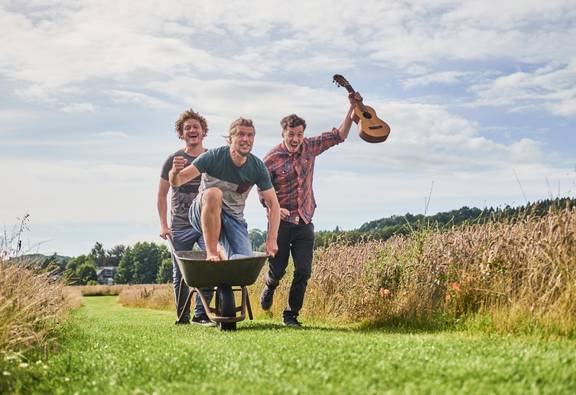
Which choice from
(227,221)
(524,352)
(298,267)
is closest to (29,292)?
(227,221)

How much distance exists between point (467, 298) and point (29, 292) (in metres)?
4.59

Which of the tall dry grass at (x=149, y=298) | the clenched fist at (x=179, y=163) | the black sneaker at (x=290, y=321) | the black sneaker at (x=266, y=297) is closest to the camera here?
the clenched fist at (x=179, y=163)

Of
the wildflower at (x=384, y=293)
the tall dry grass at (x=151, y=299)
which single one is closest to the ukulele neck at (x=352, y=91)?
the wildflower at (x=384, y=293)

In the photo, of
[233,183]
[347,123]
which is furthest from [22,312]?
[347,123]

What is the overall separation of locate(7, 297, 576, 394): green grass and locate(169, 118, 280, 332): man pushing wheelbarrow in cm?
137

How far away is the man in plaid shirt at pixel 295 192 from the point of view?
24.0 feet

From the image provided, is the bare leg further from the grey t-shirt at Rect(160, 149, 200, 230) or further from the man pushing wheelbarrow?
the grey t-shirt at Rect(160, 149, 200, 230)

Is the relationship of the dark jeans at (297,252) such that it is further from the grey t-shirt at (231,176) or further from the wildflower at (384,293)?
the wildflower at (384,293)

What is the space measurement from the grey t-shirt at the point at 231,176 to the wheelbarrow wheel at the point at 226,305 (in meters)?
0.74

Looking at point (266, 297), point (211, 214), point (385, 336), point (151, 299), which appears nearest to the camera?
point (385, 336)

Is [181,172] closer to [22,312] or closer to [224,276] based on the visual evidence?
[224,276]

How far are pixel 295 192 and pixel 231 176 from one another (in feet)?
2.94

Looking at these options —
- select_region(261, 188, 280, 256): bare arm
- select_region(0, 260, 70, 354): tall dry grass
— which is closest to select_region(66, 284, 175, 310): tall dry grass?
select_region(0, 260, 70, 354): tall dry grass

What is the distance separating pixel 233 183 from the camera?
6816mm
